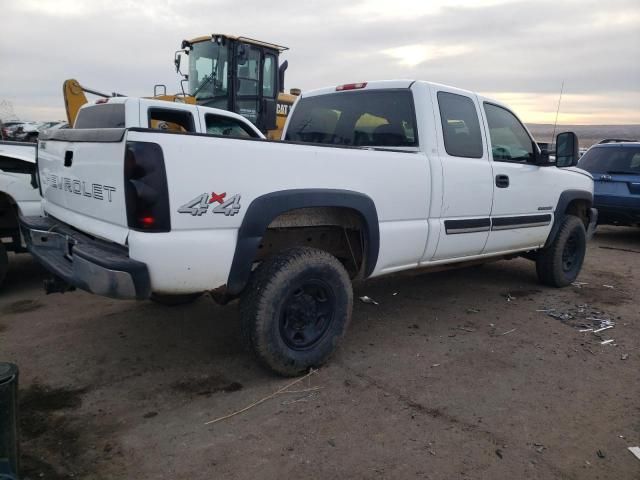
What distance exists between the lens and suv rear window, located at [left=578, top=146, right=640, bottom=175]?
8.73 m

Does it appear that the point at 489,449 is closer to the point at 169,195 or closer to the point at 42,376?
the point at 169,195

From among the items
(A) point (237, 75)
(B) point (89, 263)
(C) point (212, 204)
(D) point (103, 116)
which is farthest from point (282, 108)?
(B) point (89, 263)

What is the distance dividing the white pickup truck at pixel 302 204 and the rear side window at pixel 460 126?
0.05ft

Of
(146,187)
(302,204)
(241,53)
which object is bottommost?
(302,204)

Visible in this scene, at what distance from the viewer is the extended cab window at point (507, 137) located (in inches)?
189

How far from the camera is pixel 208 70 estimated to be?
9977mm

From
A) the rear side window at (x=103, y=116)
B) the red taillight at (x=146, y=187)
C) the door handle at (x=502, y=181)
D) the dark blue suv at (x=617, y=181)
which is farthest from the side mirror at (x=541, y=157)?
the rear side window at (x=103, y=116)

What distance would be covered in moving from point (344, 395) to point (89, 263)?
1.68 m

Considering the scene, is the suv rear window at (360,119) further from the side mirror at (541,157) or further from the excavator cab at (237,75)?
the excavator cab at (237,75)

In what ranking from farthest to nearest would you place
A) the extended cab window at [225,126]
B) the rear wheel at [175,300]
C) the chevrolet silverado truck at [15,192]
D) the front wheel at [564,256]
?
the extended cab window at [225,126], the front wheel at [564,256], the chevrolet silverado truck at [15,192], the rear wheel at [175,300]

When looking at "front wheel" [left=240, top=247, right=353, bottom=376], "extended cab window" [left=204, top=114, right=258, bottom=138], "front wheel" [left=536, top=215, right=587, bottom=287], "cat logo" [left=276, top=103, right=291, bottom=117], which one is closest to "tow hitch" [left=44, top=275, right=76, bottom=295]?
"front wheel" [left=240, top=247, right=353, bottom=376]

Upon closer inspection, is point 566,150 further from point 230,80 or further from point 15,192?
point 230,80

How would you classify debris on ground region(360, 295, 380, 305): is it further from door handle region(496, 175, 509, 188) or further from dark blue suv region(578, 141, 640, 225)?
dark blue suv region(578, 141, 640, 225)

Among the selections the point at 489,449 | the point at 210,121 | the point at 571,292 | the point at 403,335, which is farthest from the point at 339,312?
the point at 210,121
